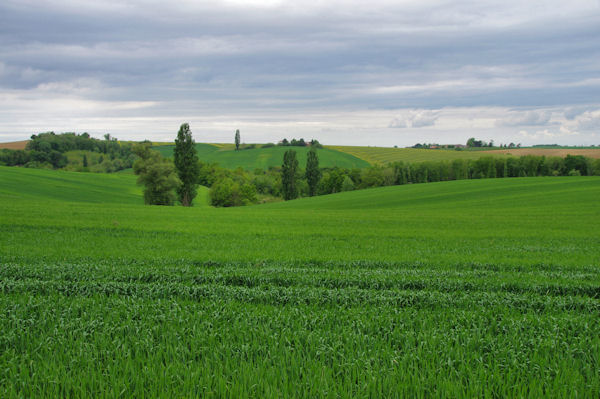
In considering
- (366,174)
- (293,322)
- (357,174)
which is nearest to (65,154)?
(357,174)

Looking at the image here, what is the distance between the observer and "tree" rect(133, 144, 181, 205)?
201 ft

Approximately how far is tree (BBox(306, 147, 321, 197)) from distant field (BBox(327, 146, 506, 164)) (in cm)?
5584

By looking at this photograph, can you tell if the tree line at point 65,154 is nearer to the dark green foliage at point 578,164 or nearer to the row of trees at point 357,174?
the row of trees at point 357,174

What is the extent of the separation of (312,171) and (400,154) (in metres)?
78.1

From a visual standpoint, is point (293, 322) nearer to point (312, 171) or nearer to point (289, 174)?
point (289, 174)

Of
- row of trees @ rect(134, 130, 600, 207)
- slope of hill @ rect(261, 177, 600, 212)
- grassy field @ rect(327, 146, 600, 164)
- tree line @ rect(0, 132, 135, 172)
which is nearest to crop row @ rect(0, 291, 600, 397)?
slope of hill @ rect(261, 177, 600, 212)

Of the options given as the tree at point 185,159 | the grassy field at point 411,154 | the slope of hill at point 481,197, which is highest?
the grassy field at point 411,154

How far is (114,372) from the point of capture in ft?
16.1

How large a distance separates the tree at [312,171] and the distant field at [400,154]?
183ft

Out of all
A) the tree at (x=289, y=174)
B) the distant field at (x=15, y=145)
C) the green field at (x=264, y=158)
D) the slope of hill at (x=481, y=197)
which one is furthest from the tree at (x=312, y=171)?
the distant field at (x=15, y=145)

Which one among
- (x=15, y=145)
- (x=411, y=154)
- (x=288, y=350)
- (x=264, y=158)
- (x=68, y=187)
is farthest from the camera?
(x=411, y=154)

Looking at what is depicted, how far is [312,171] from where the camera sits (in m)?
105

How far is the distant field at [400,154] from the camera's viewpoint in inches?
5807

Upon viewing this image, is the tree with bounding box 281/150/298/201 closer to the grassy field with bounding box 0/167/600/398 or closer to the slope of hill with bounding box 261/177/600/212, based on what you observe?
the slope of hill with bounding box 261/177/600/212
